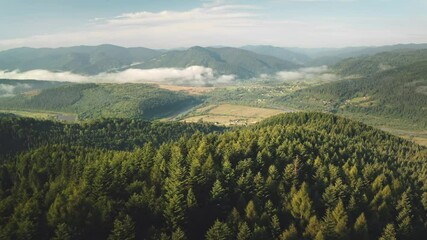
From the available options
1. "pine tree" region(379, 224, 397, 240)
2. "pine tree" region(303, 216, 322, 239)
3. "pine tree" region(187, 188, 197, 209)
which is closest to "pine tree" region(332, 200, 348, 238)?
"pine tree" region(303, 216, 322, 239)

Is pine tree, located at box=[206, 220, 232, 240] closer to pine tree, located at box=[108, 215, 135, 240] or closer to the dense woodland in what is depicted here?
the dense woodland

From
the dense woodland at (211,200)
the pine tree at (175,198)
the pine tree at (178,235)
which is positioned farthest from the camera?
the pine tree at (175,198)

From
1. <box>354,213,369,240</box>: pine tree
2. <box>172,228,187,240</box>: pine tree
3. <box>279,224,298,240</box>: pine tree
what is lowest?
<box>354,213,369,240</box>: pine tree

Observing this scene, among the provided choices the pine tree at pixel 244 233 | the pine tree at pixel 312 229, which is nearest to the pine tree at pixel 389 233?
the pine tree at pixel 312 229

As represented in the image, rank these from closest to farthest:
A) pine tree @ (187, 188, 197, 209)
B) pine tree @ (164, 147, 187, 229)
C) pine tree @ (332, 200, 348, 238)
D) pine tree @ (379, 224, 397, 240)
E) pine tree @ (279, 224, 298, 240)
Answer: pine tree @ (164, 147, 187, 229)
pine tree @ (279, 224, 298, 240)
pine tree @ (187, 188, 197, 209)
pine tree @ (332, 200, 348, 238)
pine tree @ (379, 224, 397, 240)

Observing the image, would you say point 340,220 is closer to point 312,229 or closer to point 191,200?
point 312,229

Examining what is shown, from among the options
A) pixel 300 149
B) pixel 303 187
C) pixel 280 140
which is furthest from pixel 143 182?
pixel 280 140

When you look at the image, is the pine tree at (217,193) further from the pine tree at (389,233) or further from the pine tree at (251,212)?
the pine tree at (389,233)

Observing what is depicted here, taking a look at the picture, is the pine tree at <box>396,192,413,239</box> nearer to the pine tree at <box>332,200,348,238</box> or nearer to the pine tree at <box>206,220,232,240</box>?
the pine tree at <box>332,200,348,238</box>

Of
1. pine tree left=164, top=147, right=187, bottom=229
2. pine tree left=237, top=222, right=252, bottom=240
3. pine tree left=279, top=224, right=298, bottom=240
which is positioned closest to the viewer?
pine tree left=237, top=222, right=252, bottom=240

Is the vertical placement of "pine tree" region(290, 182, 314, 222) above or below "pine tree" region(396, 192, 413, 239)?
above

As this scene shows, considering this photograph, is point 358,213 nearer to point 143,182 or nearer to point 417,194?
point 417,194

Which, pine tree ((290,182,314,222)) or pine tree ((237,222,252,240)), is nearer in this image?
pine tree ((237,222,252,240))

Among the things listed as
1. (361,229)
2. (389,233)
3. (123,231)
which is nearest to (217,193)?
(123,231)
